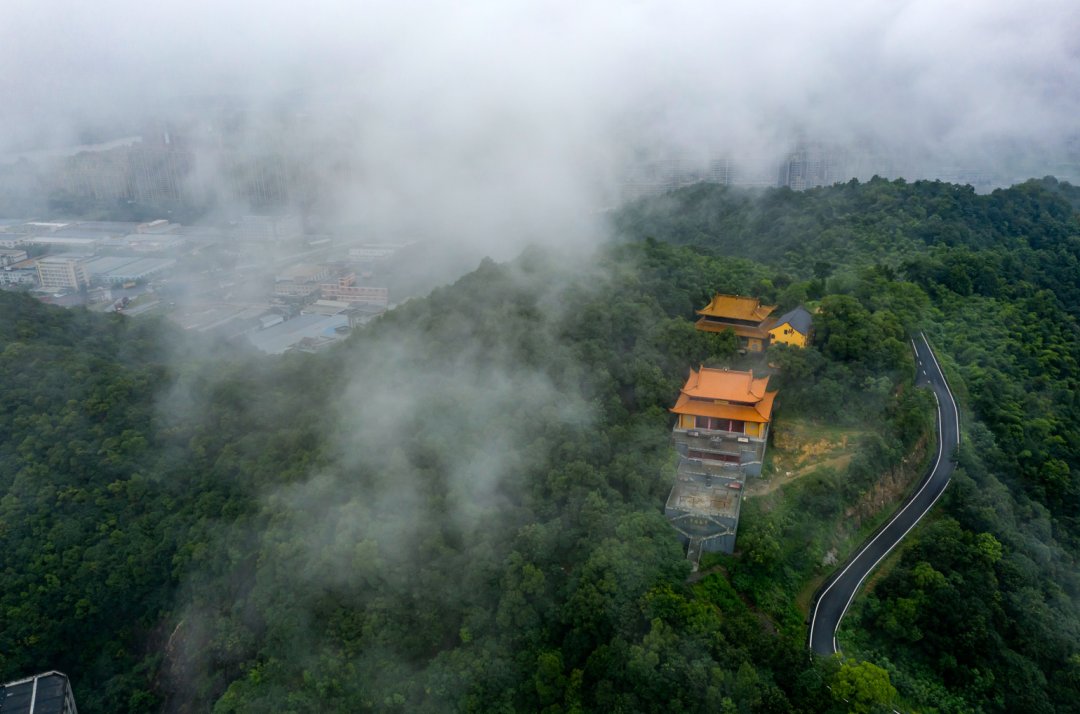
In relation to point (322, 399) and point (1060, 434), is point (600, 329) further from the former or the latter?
point (1060, 434)

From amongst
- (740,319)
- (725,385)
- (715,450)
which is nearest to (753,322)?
(740,319)

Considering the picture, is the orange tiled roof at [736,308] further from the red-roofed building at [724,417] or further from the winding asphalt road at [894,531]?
the winding asphalt road at [894,531]

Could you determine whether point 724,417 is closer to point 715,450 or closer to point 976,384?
point 715,450

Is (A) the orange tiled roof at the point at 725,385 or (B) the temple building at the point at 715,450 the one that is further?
(A) the orange tiled roof at the point at 725,385

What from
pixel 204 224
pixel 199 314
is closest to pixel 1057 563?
pixel 199 314

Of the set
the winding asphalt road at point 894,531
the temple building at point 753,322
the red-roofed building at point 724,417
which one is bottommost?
the winding asphalt road at point 894,531

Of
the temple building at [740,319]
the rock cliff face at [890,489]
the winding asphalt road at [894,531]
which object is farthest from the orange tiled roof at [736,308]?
the rock cliff face at [890,489]
